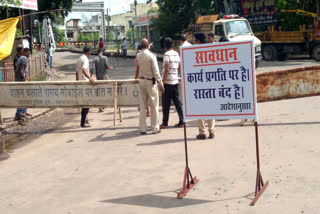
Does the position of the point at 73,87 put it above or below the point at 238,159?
above

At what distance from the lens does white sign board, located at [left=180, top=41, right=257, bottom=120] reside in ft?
16.9

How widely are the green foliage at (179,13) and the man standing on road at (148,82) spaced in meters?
33.3

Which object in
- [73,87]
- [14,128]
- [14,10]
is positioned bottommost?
[14,128]

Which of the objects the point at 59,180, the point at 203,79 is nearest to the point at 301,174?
the point at 203,79

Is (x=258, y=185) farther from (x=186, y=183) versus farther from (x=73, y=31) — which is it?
(x=73, y=31)

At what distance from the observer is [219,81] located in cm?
535

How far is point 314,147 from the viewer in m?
6.90

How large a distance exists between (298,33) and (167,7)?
18537 mm

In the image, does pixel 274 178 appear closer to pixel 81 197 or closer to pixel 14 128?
pixel 81 197

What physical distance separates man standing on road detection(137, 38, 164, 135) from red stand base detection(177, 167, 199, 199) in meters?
3.20

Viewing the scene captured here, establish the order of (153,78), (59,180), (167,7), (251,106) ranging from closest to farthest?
(251,106) → (59,180) → (153,78) → (167,7)

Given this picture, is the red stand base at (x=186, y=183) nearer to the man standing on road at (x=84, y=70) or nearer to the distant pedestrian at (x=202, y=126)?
the distant pedestrian at (x=202, y=126)

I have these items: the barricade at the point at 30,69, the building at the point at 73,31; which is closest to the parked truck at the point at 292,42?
the barricade at the point at 30,69

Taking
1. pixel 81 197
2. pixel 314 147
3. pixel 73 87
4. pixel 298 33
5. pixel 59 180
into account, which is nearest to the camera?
pixel 81 197
